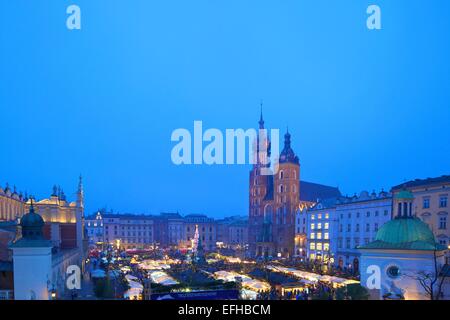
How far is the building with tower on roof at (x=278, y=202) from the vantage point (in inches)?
2104

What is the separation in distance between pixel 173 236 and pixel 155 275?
2149 inches

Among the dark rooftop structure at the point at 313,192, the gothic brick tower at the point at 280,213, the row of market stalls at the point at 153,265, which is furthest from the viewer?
the dark rooftop structure at the point at 313,192

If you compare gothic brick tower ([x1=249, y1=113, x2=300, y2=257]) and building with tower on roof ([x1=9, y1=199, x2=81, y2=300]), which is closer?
building with tower on roof ([x1=9, y1=199, x2=81, y2=300])

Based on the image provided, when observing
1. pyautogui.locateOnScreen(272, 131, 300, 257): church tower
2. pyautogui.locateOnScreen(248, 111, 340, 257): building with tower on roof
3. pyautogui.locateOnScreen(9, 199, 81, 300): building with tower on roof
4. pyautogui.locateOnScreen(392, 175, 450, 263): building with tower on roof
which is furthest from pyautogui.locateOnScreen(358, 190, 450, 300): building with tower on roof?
pyautogui.locateOnScreen(272, 131, 300, 257): church tower

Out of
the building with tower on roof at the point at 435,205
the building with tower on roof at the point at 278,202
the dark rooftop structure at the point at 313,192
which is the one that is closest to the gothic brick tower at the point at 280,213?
the building with tower on roof at the point at 278,202

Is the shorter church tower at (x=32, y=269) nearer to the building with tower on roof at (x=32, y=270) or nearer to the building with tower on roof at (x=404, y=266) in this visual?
the building with tower on roof at (x=32, y=270)

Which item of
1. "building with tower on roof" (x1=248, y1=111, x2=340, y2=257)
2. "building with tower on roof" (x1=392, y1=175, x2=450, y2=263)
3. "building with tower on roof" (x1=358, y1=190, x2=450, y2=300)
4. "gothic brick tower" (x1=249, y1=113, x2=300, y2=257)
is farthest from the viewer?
"building with tower on roof" (x1=248, y1=111, x2=340, y2=257)

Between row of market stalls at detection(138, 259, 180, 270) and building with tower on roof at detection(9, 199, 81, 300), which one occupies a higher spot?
building with tower on roof at detection(9, 199, 81, 300)

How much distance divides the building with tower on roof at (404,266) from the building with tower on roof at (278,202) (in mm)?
33084

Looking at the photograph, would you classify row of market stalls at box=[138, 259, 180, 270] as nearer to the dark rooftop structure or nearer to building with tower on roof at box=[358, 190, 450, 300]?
building with tower on roof at box=[358, 190, 450, 300]

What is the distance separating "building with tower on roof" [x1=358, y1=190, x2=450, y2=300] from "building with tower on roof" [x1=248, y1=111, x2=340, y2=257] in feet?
109

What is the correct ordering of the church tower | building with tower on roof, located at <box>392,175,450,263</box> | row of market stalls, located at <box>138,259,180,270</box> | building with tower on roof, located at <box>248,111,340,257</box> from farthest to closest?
building with tower on roof, located at <box>248,111,340,257</box>, the church tower, row of market stalls, located at <box>138,259,180,270</box>, building with tower on roof, located at <box>392,175,450,263</box>

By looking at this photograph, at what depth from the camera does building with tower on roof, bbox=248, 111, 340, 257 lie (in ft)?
175
